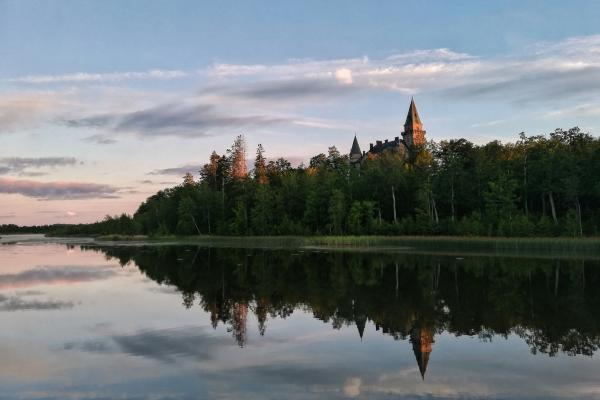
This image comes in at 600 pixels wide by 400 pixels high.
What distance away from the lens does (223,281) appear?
29.3 metres

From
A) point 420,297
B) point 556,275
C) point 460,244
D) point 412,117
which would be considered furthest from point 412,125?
point 420,297

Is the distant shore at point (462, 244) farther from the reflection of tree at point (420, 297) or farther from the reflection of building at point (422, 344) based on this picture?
the reflection of building at point (422, 344)

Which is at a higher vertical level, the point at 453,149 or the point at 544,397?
the point at 453,149

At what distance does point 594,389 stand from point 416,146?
293 ft

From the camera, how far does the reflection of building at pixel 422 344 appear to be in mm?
12086

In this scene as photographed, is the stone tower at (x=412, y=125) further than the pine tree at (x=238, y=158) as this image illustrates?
Yes

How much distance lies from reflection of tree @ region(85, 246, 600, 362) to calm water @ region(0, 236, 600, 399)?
0.09 m

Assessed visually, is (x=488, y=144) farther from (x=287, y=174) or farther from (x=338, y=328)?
(x=338, y=328)

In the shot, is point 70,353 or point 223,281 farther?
point 223,281

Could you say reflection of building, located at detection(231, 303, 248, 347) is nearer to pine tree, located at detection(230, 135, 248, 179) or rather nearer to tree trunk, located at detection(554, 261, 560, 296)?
tree trunk, located at detection(554, 261, 560, 296)

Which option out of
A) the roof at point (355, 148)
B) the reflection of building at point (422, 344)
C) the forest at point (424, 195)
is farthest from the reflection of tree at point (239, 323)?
the roof at point (355, 148)

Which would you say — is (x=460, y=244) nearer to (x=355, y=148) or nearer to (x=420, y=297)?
Answer: (x=420, y=297)

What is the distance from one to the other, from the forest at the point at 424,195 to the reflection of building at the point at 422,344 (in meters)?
50.3

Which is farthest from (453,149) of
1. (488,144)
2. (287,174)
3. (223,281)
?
(223,281)
